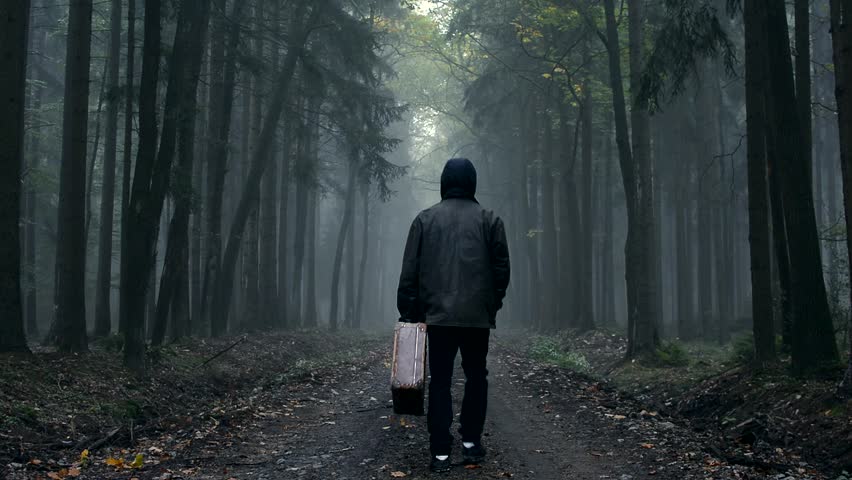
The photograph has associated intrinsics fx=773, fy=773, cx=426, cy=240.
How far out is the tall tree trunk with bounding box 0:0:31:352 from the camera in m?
10.5

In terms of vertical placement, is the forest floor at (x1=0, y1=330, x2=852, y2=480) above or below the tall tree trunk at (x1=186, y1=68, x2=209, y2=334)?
below

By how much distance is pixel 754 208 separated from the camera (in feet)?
37.8

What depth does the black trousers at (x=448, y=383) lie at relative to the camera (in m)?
6.66

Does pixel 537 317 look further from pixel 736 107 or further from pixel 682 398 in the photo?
pixel 682 398

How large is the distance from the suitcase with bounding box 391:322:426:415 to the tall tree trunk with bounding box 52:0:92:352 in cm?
788

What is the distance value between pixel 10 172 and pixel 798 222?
10.4 metres

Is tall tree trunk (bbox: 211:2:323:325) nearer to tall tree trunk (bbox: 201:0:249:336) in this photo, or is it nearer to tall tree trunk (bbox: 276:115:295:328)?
tall tree trunk (bbox: 201:0:249:336)

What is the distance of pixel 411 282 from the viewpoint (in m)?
6.86

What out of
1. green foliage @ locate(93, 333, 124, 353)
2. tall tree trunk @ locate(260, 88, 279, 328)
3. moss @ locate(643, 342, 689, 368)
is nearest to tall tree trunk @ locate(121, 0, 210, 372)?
green foliage @ locate(93, 333, 124, 353)

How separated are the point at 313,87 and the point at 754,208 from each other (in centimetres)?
1417

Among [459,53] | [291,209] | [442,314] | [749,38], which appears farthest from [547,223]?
[442,314]

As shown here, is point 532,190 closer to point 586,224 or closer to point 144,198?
point 586,224

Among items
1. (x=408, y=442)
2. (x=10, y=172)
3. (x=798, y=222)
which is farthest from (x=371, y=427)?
(x=10, y=172)

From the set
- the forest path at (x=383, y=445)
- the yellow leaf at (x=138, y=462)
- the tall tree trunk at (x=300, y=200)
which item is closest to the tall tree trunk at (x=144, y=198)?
the forest path at (x=383, y=445)
